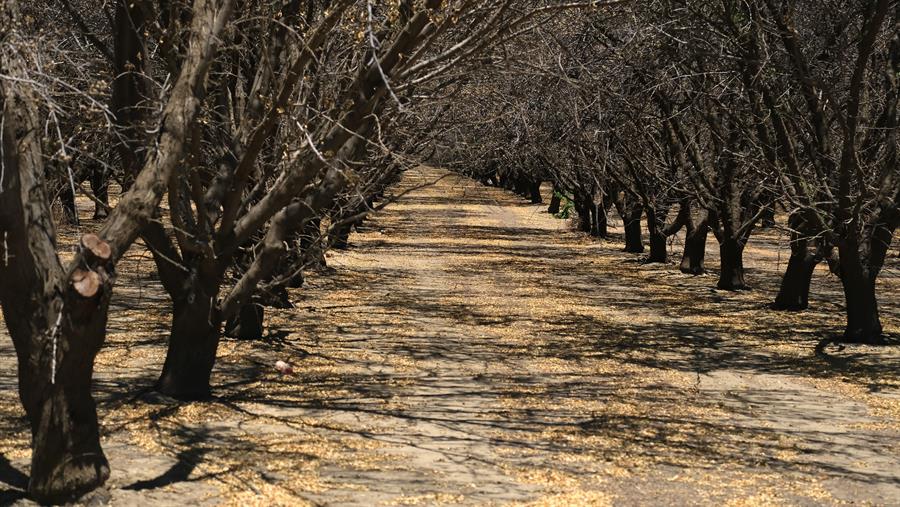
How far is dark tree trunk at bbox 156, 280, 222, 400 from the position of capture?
9.68m

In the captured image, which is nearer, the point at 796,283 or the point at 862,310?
the point at 862,310

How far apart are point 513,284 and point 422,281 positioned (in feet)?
5.34

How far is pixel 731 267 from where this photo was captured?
20609mm

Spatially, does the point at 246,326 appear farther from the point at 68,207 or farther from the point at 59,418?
the point at 68,207

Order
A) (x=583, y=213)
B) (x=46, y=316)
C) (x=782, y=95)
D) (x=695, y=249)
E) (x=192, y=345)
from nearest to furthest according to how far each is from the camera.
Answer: (x=46, y=316) < (x=192, y=345) < (x=782, y=95) < (x=695, y=249) < (x=583, y=213)

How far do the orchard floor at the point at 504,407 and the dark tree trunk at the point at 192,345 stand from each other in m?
0.18

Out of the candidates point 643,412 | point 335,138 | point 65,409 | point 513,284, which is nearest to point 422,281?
point 513,284

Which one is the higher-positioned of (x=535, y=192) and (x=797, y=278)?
(x=535, y=192)

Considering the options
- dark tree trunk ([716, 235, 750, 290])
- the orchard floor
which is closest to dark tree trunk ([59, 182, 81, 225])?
the orchard floor

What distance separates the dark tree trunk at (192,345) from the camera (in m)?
9.68

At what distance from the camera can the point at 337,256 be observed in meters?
26.6

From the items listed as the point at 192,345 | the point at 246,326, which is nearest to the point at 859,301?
the point at 246,326

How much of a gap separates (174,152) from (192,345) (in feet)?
9.70

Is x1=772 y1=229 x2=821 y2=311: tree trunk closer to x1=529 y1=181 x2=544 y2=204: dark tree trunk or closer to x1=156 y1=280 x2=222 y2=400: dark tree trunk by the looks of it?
x1=156 y1=280 x2=222 y2=400: dark tree trunk
